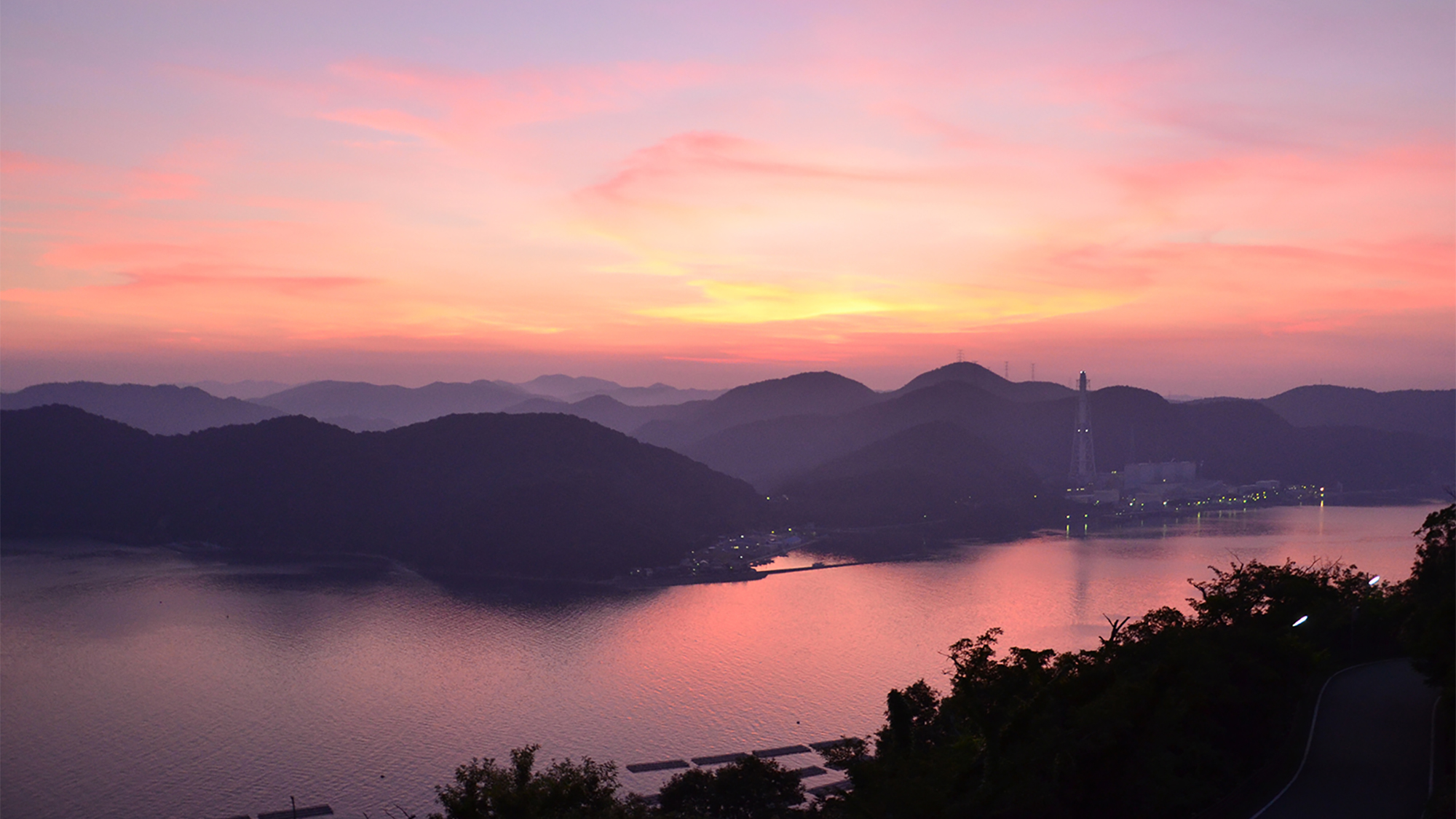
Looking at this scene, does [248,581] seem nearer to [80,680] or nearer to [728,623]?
[80,680]

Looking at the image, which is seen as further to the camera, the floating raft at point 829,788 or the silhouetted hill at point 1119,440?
the silhouetted hill at point 1119,440

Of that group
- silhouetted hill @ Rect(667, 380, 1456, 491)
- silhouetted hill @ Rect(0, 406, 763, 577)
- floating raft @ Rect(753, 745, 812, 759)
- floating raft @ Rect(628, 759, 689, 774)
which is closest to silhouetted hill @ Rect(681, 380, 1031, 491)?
silhouetted hill @ Rect(667, 380, 1456, 491)

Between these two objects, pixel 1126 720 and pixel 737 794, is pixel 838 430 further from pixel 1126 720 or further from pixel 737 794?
pixel 1126 720

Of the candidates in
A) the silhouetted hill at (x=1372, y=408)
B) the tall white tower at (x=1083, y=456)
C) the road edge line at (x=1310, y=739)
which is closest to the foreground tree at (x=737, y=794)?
the road edge line at (x=1310, y=739)

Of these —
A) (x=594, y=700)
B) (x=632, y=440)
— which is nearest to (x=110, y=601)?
(x=594, y=700)

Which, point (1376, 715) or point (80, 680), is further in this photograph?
point (80, 680)

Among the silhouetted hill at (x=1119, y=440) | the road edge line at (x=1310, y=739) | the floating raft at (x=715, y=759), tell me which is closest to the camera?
the road edge line at (x=1310, y=739)

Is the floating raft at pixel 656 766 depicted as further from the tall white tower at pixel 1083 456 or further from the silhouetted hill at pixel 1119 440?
the tall white tower at pixel 1083 456
